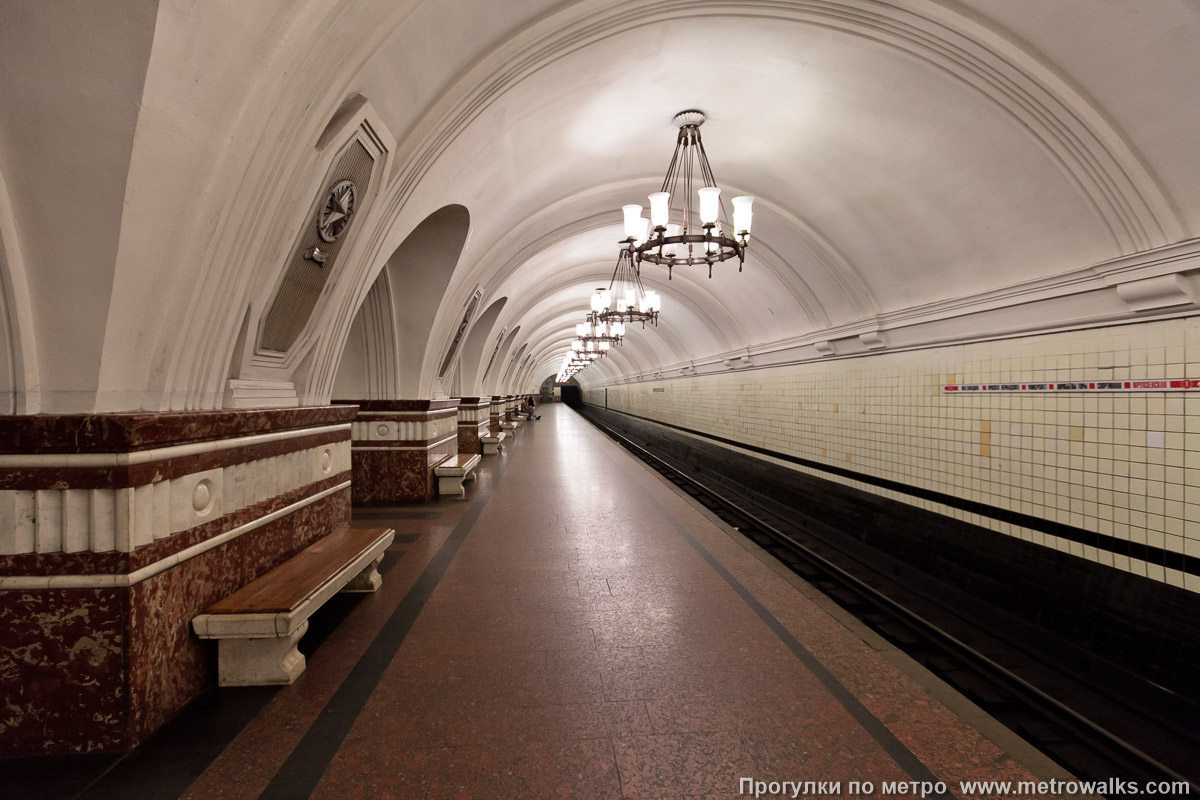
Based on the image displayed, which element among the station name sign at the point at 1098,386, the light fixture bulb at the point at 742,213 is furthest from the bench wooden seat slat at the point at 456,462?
the station name sign at the point at 1098,386

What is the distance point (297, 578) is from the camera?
256 cm

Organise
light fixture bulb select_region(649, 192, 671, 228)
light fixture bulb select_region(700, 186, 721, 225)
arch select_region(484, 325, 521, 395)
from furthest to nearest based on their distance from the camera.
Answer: arch select_region(484, 325, 521, 395) < light fixture bulb select_region(649, 192, 671, 228) < light fixture bulb select_region(700, 186, 721, 225)

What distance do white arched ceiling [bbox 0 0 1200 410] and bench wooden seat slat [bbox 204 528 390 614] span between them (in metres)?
0.88

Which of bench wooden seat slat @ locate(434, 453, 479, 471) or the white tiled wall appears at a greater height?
the white tiled wall

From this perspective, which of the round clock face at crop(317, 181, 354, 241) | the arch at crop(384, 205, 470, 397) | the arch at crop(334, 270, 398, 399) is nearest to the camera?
the round clock face at crop(317, 181, 354, 241)

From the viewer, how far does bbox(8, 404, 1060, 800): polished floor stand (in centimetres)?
176

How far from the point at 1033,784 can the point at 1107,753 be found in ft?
6.08

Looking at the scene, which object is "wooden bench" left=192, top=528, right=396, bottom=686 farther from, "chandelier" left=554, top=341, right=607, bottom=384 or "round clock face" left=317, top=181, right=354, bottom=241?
"chandelier" left=554, top=341, right=607, bottom=384

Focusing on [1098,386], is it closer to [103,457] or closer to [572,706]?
[572,706]

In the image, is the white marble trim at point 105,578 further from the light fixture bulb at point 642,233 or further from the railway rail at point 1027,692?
the light fixture bulb at point 642,233

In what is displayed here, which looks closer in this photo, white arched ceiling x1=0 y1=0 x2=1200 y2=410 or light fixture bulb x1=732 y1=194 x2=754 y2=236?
white arched ceiling x1=0 y1=0 x2=1200 y2=410

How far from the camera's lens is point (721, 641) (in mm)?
2734

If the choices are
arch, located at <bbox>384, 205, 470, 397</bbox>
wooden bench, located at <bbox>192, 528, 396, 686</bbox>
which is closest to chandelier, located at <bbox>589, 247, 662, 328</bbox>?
arch, located at <bbox>384, 205, 470, 397</bbox>

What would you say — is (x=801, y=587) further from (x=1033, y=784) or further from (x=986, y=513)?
(x=986, y=513)
